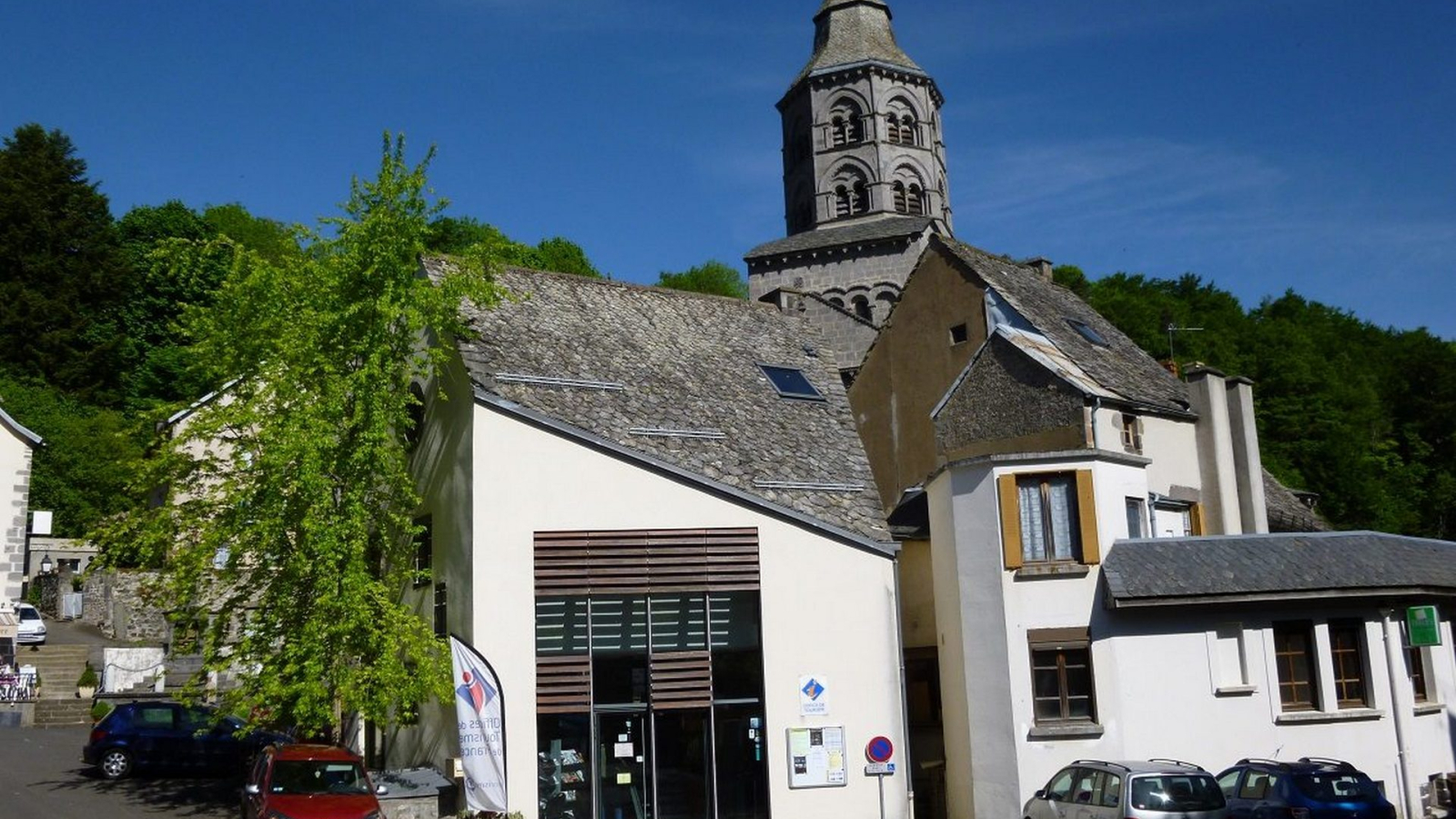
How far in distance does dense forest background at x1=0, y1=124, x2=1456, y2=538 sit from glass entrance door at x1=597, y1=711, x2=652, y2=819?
122 feet

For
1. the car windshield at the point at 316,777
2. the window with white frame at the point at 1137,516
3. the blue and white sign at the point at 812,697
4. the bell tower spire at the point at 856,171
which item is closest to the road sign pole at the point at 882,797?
the blue and white sign at the point at 812,697

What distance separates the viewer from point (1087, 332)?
30516 mm

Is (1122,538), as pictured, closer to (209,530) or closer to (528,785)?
(528,785)

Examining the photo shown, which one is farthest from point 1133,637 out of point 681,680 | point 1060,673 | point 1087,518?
point 681,680

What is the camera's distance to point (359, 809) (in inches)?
695

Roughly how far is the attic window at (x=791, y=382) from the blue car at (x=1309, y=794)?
12300mm

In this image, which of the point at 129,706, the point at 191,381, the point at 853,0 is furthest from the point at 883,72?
the point at 129,706

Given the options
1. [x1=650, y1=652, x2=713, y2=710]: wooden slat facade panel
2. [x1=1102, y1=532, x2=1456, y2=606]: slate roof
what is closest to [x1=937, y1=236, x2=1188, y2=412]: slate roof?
[x1=1102, y1=532, x2=1456, y2=606]: slate roof

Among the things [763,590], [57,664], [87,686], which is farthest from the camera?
[57,664]

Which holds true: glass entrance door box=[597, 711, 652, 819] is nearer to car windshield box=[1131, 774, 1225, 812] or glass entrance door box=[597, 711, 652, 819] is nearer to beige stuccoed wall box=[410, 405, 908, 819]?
beige stuccoed wall box=[410, 405, 908, 819]

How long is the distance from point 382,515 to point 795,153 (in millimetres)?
43526

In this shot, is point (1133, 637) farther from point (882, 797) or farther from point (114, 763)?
point (114, 763)

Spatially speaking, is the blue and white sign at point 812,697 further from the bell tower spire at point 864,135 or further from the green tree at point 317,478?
the bell tower spire at point 864,135

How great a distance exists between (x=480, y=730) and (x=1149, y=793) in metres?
9.96
